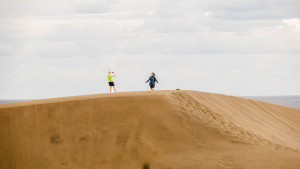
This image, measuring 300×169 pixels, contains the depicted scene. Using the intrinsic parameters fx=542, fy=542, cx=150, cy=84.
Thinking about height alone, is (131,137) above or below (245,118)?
below

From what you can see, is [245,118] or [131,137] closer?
[131,137]

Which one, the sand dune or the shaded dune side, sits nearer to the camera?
the sand dune

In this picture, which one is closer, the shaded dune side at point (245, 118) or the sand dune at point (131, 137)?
the sand dune at point (131, 137)

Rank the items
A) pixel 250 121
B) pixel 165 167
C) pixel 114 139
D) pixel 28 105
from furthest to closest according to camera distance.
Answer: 1. pixel 250 121
2. pixel 28 105
3. pixel 114 139
4. pixel 165 167

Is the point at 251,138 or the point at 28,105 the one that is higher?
the point at 28,105

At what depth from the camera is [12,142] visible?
23.4m

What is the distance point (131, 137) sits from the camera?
2266 centimetres

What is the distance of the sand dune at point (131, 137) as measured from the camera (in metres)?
21.6

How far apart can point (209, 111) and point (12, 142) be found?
29.1 ft

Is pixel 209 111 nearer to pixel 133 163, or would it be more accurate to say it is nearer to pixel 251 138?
pixel 251 138

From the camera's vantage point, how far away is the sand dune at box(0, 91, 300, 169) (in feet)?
70.8

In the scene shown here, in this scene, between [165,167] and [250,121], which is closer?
[165,167]

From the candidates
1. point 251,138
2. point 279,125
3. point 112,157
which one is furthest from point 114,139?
point 279,125

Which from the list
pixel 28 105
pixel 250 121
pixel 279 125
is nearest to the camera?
pixel 28 105
